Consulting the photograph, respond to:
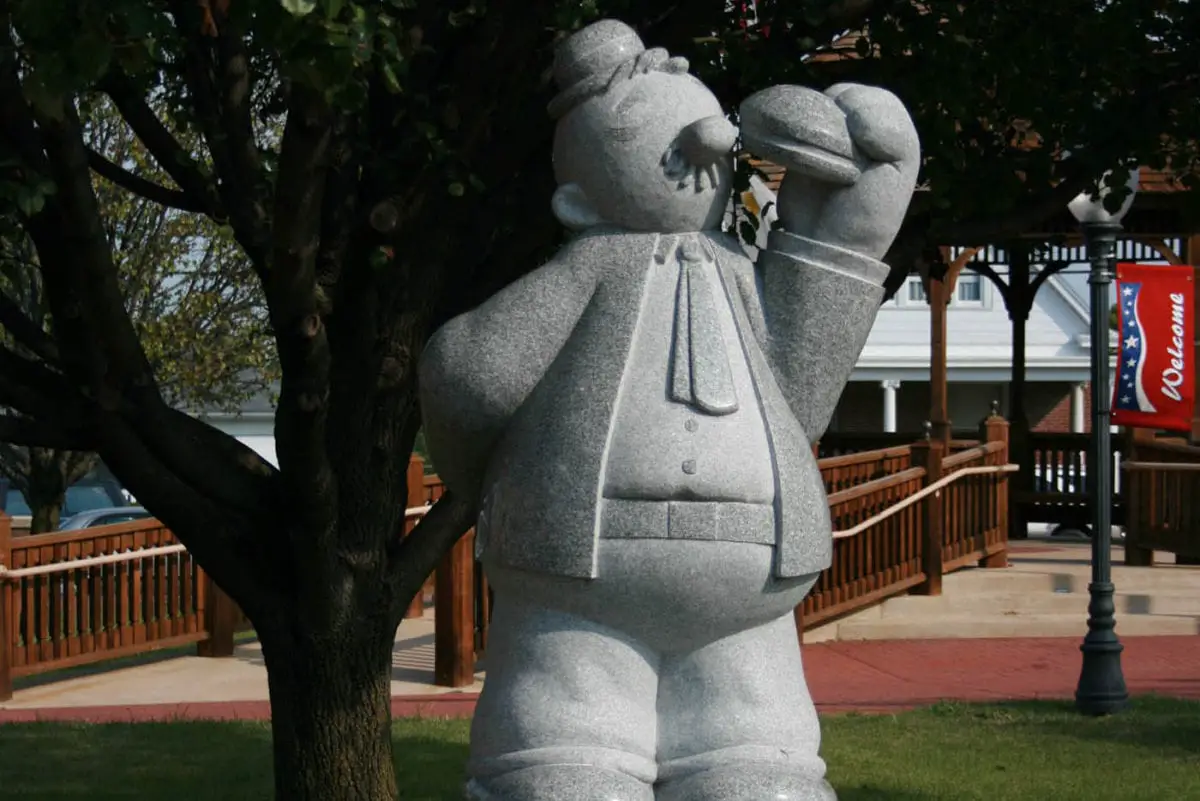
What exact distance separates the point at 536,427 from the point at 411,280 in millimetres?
1995

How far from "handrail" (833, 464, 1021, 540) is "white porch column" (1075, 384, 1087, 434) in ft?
54.9

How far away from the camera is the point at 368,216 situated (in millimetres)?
6102

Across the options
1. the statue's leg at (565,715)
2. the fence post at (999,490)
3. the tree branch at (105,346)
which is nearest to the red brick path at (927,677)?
the fence post at (999,490)

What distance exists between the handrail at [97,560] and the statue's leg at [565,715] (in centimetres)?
629

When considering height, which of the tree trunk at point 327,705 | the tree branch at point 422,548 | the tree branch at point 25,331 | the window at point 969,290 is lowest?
the tree trunk at point 327,705

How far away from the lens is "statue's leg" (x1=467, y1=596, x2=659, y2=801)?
14.0ft

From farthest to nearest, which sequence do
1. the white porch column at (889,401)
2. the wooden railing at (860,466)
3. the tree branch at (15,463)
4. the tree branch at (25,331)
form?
the white porch column at (889,401)
the tree branch at (15,463)
the wooden railing at (860,466)
the tree branch at (25,331)

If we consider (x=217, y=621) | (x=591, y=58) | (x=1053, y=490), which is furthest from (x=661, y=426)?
(x=1053, y=490)

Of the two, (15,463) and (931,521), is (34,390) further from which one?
(15,463)

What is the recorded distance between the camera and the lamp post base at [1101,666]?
9.89m

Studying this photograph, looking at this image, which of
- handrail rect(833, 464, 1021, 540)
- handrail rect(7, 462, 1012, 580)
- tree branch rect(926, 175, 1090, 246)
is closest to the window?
handrail rect(7, 462, 1012, 580)

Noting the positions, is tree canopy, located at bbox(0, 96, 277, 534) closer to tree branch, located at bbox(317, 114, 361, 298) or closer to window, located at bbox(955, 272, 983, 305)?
tree branch, located at bbox(317, 114, 361, 298)

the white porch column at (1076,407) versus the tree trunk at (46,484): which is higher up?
the white porch column at (1076,407)

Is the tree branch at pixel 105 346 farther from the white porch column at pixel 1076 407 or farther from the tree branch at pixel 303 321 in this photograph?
the white porch column at pixel 1076 407
